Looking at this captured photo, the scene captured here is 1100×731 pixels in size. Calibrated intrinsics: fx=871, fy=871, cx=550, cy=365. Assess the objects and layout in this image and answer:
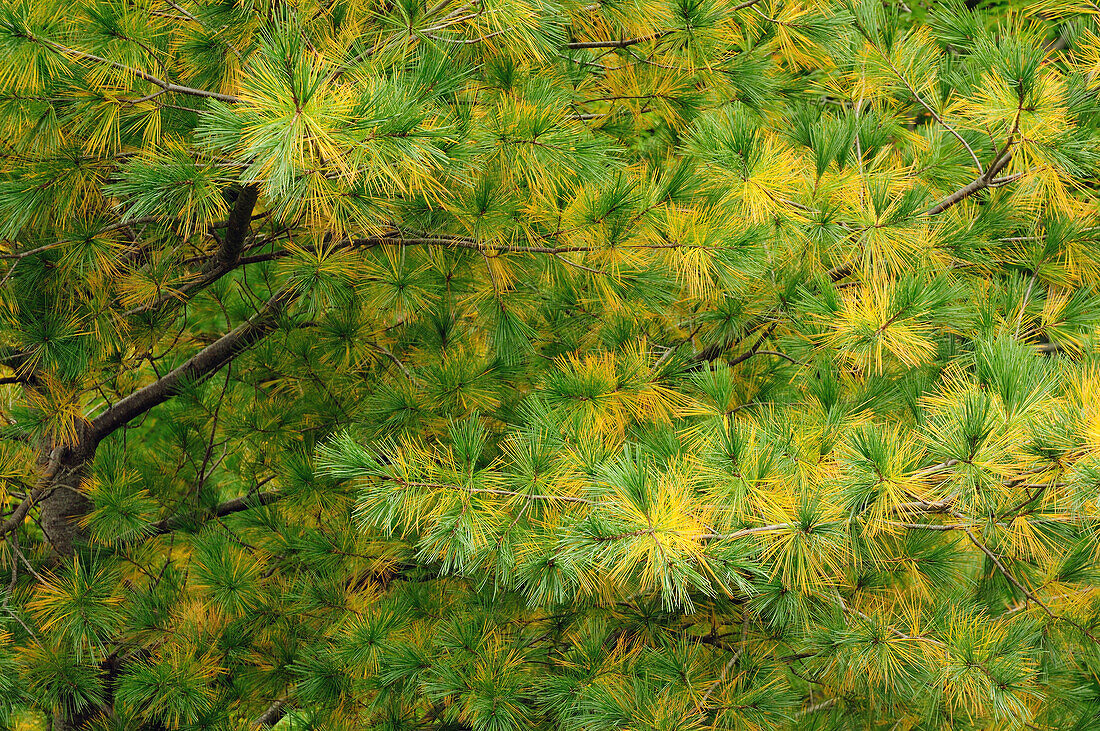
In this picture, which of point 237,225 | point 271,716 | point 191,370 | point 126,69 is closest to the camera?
point 126,69

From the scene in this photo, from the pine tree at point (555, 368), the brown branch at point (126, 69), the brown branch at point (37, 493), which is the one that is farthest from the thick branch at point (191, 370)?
the brown branch at point (126, 69)

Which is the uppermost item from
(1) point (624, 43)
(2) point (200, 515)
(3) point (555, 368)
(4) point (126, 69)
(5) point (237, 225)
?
(4) point (126, 69)

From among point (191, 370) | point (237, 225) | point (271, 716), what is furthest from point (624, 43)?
point (271, 716)

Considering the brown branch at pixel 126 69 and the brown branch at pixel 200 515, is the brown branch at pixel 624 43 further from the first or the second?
the brown branch at pixel 200 515

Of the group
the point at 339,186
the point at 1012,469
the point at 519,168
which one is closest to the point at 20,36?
the point at 339,186

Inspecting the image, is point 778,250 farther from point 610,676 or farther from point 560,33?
point 610,676

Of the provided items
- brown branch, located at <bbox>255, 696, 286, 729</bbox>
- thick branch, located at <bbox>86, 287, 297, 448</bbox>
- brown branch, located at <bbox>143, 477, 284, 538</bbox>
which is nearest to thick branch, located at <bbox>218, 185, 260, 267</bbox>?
thick branch, located at <bbox>86, 287, 297, 448</bbox>

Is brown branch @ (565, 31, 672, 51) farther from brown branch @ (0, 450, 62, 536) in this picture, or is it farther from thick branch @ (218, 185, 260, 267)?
brown branch @ (0, 450, 62, 536)

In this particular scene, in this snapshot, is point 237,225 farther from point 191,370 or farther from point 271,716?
point 271,716

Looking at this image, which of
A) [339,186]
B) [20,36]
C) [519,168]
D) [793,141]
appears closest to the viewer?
[20,36]
